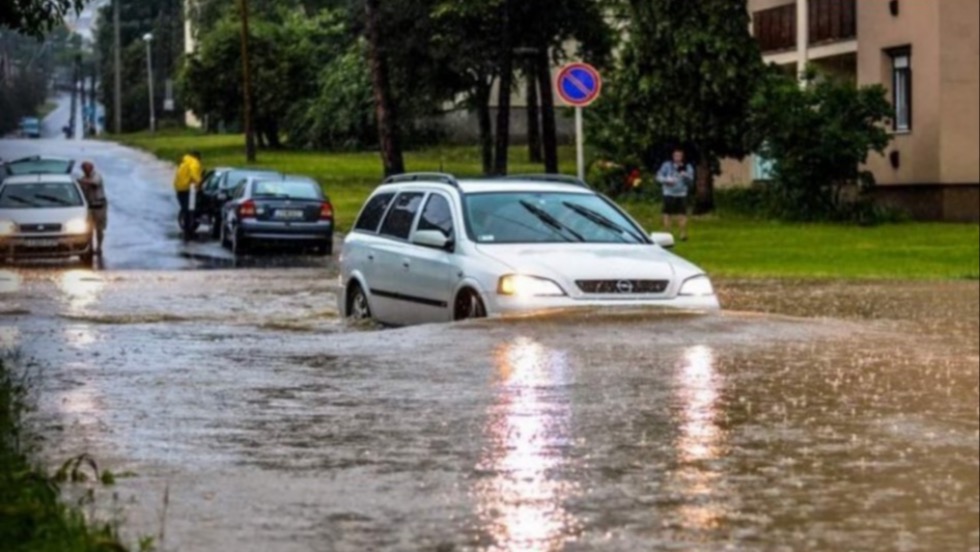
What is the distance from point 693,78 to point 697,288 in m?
27.9

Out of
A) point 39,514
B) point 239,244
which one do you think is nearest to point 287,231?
point 239,244

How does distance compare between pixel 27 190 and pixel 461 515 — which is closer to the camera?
pixel 461 515

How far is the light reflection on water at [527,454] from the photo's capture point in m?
8.80

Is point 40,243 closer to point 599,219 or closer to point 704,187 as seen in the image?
point 704,187

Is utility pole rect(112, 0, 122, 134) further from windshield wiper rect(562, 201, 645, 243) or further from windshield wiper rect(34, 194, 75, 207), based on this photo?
windshield wiper rect(562, 201, 645, 243)

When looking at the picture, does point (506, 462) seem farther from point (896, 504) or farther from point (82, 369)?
point (82, 369)

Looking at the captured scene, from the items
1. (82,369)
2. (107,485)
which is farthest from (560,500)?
(82,369)

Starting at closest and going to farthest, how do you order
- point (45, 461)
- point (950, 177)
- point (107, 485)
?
point (107, 485)
point (45, 461)
point (950, 177)

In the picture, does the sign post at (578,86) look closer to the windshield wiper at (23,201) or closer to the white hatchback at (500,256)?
the white hatchback at (500,256)

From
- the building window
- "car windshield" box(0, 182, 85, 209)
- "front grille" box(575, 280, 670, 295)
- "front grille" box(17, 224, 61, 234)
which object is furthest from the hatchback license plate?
"front grille" box(575, 280, 670, 295)

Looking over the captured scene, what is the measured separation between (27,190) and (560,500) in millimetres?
27588

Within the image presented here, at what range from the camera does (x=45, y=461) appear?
34.7ft

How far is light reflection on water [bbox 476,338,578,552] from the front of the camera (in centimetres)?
880

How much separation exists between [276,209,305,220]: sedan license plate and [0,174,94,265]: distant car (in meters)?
3.49
